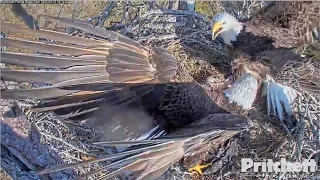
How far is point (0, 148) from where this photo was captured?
3145mm

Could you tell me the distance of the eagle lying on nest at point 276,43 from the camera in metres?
3.47

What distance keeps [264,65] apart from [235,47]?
25 centimetres

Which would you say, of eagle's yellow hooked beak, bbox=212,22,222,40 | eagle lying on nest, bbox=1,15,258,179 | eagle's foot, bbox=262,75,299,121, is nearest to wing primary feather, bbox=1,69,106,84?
eagle lying on nest, bbox=1,15,258,179

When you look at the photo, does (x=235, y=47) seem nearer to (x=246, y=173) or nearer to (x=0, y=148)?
(x=246, y=173)

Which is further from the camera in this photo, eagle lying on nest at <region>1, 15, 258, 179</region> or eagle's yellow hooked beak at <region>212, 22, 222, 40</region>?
eagle's yellow hooked beak at <region>212, 22, 222, 40</region>

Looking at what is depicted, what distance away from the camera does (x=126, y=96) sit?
2.77 m

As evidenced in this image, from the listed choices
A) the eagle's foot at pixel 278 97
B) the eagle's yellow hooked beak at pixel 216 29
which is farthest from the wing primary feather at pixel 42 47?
the eagle's foot at pixel 278 97

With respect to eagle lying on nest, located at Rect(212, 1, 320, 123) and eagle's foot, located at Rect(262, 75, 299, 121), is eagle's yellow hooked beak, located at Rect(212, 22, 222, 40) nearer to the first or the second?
eagle lying on nest, located at Rect(212, 1, 320, 123)

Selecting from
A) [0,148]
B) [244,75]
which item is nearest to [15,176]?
[0,148]

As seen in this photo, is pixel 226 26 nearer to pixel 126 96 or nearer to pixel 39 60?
pixel 126 96

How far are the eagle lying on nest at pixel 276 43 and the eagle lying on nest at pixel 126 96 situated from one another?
390 mm

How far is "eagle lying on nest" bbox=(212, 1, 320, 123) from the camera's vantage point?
3.47m

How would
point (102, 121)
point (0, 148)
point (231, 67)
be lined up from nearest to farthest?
point (102, 121) → point (0, 148) → point (231, 67)

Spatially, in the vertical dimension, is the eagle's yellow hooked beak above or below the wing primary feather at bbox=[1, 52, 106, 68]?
above
